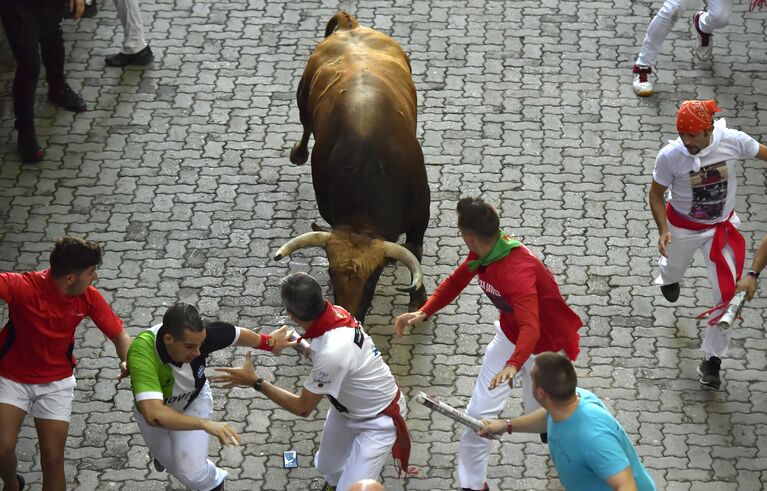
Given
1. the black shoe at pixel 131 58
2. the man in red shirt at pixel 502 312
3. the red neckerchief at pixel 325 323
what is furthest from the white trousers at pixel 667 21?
the red neckerchief at pixel 325 323

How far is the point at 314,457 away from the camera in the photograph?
834 centimetres

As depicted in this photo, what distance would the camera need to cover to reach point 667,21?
41.8 ft

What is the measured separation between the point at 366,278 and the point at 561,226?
2745 mm

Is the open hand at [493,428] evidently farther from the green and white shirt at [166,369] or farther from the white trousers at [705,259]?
the white trousers at [705,259]

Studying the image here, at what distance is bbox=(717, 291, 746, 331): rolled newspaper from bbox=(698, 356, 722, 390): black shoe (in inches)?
21.1

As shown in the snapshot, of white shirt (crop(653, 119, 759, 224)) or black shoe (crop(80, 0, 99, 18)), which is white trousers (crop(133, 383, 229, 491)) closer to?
white shirt (crop(653, 119, 759, 224))

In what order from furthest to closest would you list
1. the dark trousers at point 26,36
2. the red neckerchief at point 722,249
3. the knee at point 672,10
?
the knee at point 672,10
the dark trousers at point 26,36
the red neckerchief at point 722,249

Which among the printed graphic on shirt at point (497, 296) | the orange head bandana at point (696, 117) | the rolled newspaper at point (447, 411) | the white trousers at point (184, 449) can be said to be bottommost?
the white trousers at point (184, 449)

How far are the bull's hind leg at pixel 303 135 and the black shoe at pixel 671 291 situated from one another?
12.6 feet

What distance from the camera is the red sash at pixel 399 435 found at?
24.4ft

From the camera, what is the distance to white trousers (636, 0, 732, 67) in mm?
12695

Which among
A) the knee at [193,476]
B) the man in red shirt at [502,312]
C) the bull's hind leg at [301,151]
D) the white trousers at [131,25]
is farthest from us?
the white trousers at [131,25]

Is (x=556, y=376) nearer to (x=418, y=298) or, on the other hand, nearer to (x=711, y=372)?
(x=711, y=372)

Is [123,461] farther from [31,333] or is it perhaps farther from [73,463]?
[31,333]
